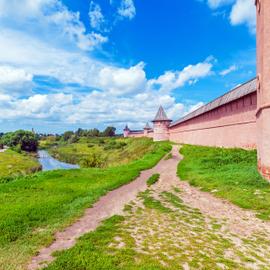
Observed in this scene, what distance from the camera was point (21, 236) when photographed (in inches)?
163

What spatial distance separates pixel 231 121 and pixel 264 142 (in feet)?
24.8

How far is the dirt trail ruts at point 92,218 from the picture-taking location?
3.42m

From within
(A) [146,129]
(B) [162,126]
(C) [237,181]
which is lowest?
(C) [237,181]

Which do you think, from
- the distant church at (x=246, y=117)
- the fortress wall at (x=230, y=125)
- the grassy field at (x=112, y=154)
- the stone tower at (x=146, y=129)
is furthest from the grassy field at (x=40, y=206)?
the stone tower at (x=146, y=129)

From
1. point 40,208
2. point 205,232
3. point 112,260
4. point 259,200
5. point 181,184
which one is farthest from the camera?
point 181,184

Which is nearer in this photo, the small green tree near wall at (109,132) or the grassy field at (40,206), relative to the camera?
the grassy field at (40,206)

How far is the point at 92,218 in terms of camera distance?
17.0ft

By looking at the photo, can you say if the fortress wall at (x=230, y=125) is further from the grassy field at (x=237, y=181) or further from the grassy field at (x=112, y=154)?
the grassy field at (x=112, y=154)

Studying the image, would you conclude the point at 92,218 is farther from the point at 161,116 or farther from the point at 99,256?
the point at 161,116

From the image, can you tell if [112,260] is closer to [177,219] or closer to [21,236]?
[21,236]

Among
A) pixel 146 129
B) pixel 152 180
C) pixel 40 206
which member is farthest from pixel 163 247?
pixel 146 129

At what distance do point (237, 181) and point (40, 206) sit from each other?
5.91 m

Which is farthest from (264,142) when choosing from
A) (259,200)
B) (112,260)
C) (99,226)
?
(112,260)

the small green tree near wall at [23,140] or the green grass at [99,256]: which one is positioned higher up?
the small green tree near wall at [23,140]
